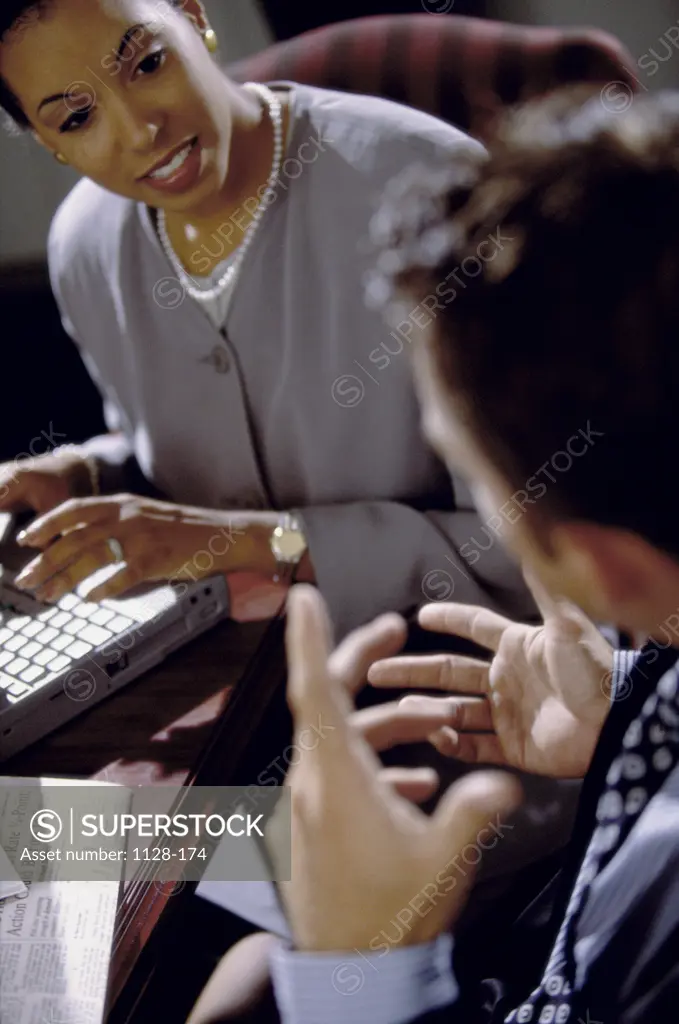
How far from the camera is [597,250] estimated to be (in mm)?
387

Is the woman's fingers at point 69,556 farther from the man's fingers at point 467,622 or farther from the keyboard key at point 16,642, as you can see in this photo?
the man's fingers at point 467,622

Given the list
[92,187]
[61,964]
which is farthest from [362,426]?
[61,964]

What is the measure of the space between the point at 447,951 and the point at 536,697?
21cm

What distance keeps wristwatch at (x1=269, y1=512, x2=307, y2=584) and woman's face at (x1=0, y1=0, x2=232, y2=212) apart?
0.32 metres

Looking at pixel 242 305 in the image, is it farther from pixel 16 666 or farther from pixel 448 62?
pixel 16 666

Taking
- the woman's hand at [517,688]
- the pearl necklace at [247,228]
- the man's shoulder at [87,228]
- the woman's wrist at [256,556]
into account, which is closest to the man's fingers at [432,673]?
the woman's hand at [517,688]

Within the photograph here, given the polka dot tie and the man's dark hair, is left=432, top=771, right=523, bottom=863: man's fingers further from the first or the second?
the man's dark hair

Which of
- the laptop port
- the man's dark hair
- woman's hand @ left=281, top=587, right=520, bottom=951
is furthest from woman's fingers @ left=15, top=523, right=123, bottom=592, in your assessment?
the man's dark hair

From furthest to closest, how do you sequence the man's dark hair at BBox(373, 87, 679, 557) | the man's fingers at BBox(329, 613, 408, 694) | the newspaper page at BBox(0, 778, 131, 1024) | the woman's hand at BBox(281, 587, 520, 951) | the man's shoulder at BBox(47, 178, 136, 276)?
the man's shoulder at BBox(47, 178, 136, 276) < the man's fingers at BBox(329, 613, 408, 694) < the woman's hand at BBox(281, 587, 520, 951) < the newspaper page at BBox(0, 778, 131, 1024) < the man's dark hair at BBox(373, 87, 679, 557)

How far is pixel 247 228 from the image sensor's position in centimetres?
80

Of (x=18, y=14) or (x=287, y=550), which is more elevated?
(x=18, y=14)

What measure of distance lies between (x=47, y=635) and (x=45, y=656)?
30mm

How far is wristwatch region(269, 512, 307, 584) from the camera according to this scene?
800 mm

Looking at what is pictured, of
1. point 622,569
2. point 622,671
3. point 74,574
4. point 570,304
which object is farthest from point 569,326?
point 74,574
